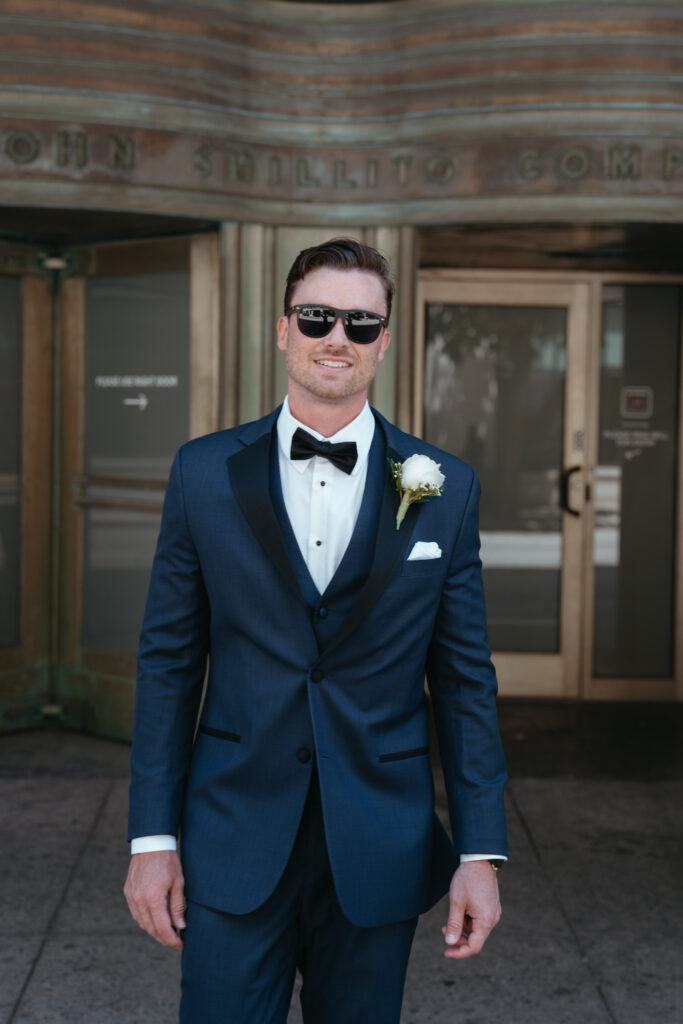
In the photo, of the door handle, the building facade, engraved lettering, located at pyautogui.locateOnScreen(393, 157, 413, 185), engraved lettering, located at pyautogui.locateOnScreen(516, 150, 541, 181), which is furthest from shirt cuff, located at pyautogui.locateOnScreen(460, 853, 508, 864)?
the door handle

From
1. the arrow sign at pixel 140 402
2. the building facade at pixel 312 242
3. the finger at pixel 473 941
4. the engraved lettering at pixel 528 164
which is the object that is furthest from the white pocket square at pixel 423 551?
the arrow sign at pixel 140 402

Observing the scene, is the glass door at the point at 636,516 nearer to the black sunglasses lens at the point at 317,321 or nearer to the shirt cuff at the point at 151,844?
the black sunglasses lens at the point at 317,321

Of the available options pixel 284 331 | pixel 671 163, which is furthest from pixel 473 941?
pixel 671 163

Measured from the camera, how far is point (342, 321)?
218 cm

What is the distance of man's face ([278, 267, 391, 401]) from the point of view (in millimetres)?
2180

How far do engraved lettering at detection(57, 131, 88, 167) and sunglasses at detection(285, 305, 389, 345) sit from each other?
3594 mm

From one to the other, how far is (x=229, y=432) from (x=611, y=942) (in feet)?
8.19

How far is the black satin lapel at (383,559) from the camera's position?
2.15 meters

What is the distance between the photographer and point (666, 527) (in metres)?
7.30

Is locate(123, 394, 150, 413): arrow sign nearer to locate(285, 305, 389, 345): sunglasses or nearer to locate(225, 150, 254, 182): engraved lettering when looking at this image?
locate(225, 150, 254, 182): engraved lettering

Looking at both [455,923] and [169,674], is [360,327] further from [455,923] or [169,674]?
[455,923]

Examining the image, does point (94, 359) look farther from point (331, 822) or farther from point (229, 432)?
point (331, 822)

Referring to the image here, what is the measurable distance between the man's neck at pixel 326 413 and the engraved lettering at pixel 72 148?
357 cm

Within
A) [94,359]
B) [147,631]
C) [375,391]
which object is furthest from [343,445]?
[94,359]
